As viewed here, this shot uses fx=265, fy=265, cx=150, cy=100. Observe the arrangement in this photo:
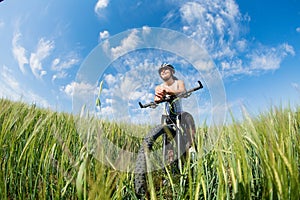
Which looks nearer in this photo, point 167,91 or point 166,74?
point 167,91

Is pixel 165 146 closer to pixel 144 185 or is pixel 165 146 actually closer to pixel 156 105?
pixel 156 105

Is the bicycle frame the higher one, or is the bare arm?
the bare arm

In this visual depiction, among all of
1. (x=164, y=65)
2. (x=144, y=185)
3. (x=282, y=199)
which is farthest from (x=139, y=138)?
(x=282, y=199)

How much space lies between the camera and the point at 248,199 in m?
0.74

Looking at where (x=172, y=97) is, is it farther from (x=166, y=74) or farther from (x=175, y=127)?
(x=166, y=74)

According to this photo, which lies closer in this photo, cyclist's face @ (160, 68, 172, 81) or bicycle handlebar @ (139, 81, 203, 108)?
bicycle handlebar @ (139, 81, 203, 108)

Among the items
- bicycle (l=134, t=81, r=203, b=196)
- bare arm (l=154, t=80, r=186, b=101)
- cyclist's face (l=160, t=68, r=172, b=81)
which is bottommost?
bicycle (l=134, t=81, r=203, b=196)

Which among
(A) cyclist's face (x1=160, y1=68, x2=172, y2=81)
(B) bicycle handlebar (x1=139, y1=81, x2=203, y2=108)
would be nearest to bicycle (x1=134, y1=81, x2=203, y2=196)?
(B) bicycle handlebar (x1=139, y1=81, x2=203, y2=108)

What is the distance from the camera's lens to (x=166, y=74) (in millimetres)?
3117

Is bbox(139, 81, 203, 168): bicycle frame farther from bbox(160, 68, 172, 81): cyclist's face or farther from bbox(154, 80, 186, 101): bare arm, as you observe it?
bbox(160, 68, 172, 81): cyclist's face

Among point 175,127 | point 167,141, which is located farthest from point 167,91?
point 167,141

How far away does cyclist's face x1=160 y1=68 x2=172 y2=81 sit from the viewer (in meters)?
3.11

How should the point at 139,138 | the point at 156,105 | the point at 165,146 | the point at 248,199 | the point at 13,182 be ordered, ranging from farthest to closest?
the point at 139,138 < the point at 156,105 < the point at 165,146 < the point at 13,182 < the point at 248,199

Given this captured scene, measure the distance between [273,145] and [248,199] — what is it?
0.18 metres
